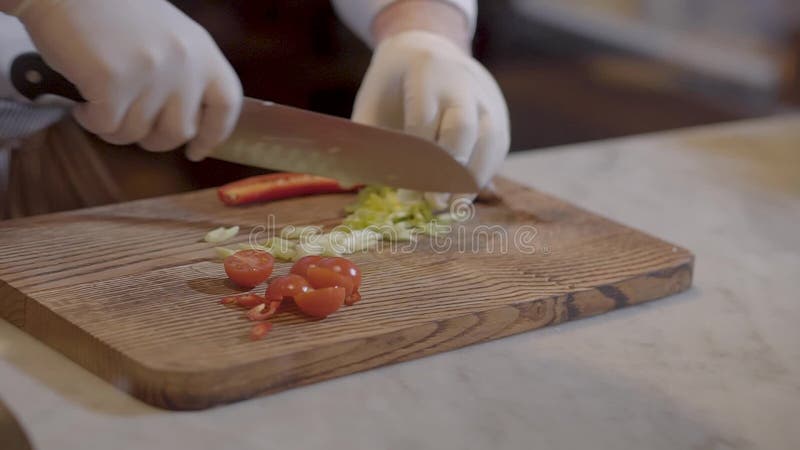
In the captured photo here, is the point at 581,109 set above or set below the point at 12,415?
below

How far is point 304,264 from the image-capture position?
116 cm

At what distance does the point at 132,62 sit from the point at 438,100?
1.39 feet

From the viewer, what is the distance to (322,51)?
236 cm

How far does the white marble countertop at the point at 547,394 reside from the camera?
0.96m

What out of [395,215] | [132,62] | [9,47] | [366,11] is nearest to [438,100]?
[395,215]

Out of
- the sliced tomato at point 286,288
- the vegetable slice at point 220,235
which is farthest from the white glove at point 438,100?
the sliced tomato at point 286,288

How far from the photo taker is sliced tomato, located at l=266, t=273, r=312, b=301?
1100 mm

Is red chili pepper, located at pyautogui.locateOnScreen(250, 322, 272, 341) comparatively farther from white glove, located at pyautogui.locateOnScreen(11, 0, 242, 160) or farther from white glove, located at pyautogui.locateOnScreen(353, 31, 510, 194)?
white glove, located at pyautogui.locateOnScreen(353, 31, 510, 194)

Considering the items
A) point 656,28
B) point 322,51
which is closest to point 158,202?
point 322,51

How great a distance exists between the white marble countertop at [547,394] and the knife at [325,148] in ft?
0.91

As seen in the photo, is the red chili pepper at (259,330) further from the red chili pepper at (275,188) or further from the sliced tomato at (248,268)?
the red chili pepper at (275,188)

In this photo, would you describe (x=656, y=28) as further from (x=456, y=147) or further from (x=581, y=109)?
(x=456, y=147)

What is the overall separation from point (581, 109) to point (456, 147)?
1.66 metres

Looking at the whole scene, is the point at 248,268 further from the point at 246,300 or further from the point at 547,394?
the point at 547,394
